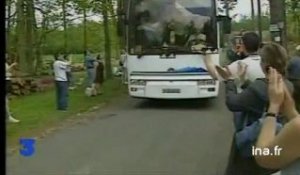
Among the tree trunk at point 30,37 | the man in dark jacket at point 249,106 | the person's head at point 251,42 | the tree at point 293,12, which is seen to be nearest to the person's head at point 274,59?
the man in dark jacket at point 249,106

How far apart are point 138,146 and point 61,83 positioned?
5.38 m

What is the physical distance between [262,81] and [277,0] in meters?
8.78

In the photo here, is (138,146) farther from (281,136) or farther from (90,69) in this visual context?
(90,69)

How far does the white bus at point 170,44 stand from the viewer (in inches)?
508

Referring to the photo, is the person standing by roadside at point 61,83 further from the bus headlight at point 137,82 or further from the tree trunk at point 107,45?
the tree trunk at point 107,45

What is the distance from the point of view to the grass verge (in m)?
10.0

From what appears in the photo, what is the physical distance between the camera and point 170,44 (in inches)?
508

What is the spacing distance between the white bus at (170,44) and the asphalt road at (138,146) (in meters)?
0.59

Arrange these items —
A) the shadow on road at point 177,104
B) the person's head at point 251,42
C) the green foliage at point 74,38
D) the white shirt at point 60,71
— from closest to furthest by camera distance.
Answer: the person's head at point 251,42, the white shirt at point 60,71, the shadow on road at point 177,104, the green foliage at point 74,38

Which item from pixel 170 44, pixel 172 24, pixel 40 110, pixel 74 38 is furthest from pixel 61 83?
pixel 172 24

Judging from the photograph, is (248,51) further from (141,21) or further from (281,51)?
(141,21)

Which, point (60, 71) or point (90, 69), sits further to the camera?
point (90, 69)

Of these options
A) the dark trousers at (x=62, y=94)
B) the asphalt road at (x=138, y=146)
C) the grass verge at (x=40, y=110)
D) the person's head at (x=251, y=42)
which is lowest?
the asphalt road at (x=138, y=146)

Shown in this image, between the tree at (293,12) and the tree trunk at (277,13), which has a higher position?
the tree at (293,12)
